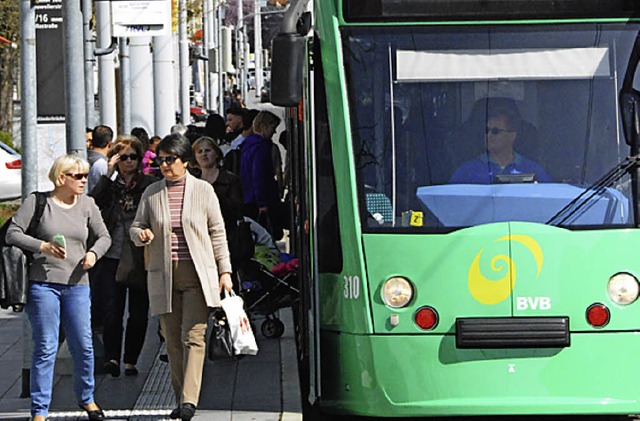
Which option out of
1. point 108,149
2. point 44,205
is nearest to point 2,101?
point 108,149

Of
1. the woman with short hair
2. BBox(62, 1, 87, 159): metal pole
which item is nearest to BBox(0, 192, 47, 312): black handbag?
the woman with short hair

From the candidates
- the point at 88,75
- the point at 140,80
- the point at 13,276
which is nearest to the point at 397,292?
the point at 13,276

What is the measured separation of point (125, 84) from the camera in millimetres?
21438

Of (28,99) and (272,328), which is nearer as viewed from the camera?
(28,99)

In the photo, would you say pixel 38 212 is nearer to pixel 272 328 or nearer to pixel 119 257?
pixel 119 257

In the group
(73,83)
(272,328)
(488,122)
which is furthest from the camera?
(272,328)

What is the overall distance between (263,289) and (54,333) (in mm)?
3685

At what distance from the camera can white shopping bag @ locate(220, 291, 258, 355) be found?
8.84 m

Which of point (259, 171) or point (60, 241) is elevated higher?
point (259, 171)

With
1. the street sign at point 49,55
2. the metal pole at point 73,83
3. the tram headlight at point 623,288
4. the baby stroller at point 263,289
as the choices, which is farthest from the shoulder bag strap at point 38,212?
the baby stroller at point 263,289

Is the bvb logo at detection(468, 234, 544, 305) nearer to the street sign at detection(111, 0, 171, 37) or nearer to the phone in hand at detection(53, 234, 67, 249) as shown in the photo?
the phone in hand at detection(53, 234, 67, 249)

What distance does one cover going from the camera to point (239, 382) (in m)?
10.2

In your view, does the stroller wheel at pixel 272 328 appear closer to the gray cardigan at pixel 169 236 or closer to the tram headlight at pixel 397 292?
the gray cardigan at pixel 169 236

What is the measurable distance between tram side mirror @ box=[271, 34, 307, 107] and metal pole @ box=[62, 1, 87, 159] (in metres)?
2.79
